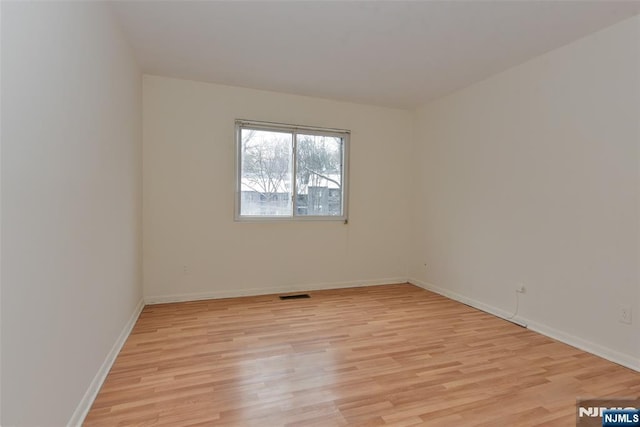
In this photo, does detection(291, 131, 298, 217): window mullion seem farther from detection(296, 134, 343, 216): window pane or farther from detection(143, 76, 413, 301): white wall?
detection(143, 76, 413, 301): white wall

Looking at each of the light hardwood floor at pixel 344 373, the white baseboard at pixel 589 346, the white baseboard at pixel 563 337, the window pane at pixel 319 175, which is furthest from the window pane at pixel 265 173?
the white baseboard at pixel 589 346

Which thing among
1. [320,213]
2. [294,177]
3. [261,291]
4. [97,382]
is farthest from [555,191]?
[97,382]

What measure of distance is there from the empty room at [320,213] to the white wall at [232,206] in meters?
0.03

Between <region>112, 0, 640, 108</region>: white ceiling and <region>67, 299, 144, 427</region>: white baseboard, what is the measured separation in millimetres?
2451

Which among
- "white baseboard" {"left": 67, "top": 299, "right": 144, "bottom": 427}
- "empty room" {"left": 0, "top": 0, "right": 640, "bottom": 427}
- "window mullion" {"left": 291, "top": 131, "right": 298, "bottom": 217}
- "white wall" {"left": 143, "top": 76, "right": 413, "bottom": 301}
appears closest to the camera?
"empty room" {"left": 0, "top": 0, "right": 640, "bottom": 427}

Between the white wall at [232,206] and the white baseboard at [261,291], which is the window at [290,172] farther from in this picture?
the white baseboard at [261,291]

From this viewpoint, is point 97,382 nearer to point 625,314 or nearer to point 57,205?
point 57,205

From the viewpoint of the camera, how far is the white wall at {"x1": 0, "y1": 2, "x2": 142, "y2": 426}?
1.09 meters

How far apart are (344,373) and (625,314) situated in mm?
2145

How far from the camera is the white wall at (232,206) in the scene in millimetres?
3729

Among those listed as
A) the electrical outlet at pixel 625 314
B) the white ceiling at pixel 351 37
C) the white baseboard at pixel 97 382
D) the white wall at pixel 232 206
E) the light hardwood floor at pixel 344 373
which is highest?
the white ceiling at pixel 351 37

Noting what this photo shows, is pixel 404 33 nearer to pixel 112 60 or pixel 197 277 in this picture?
pixel 112 60

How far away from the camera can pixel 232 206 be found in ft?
13.1

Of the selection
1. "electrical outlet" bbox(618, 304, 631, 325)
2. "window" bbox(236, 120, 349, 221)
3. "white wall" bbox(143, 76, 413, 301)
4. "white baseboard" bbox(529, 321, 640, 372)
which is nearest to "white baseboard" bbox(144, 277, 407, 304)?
"white wall" bbox(143, 76, 413, 301)
